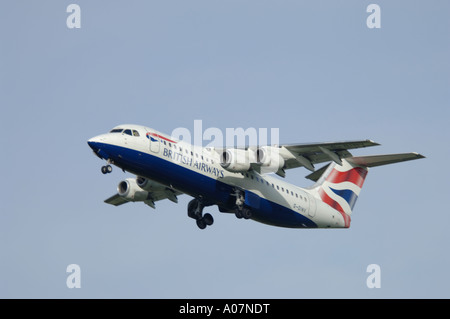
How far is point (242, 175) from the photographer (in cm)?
2661

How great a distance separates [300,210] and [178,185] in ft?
15.8

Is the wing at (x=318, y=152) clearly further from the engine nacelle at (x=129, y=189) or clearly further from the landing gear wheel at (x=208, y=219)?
the engine nacelle at (x=129, y=189)

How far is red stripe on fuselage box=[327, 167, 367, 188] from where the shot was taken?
29.6 meters

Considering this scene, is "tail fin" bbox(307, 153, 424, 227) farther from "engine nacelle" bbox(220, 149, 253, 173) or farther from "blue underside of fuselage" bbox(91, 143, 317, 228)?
"engine nacelle" bbox(220, 149, 253, 173)

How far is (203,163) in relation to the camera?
2552 cm

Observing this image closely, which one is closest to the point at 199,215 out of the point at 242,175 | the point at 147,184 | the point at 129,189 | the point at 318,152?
the point at 147,184

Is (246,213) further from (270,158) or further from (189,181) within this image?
(189,181)

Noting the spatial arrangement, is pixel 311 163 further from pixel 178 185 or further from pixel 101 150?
pixel 101 150

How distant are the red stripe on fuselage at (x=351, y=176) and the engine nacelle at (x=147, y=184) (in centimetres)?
610

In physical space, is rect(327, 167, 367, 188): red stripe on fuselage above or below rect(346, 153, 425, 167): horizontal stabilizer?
below

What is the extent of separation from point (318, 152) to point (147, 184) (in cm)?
571

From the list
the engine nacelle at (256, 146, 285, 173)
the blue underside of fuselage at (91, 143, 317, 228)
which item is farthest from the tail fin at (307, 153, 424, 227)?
the engine nacelle at (256, 146, 285, 173)

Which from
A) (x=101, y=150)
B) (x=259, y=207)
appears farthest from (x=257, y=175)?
(x=101, y=150)

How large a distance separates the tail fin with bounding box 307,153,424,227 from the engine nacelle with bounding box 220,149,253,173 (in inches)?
160
